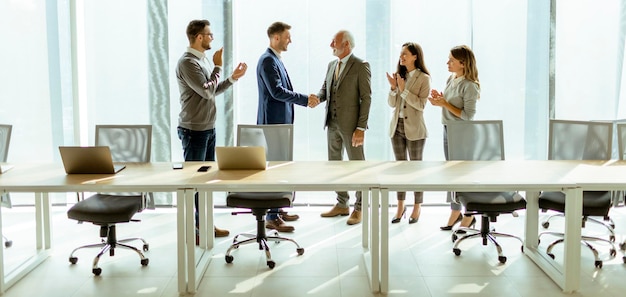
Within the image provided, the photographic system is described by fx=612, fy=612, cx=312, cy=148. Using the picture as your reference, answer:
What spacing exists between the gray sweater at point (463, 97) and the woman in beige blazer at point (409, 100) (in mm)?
210

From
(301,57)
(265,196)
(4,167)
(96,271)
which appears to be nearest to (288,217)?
(265,196)

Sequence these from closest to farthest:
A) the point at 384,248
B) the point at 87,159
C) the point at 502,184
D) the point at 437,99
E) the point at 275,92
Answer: the point at 502,184, the point at 384,248, the point at 87,159, the point at 437,99, the point at 275,92

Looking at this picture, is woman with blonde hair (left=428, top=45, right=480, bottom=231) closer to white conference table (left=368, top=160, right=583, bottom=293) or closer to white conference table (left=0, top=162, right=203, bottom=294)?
white conference table (left=368, top=160, right=583, bottom=293)

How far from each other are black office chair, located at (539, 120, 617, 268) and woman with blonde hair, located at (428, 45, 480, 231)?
2.29 feet

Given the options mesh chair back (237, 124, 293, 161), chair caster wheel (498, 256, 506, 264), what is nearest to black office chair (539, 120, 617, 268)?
chair caster wheel (498, 256, 506, 264)

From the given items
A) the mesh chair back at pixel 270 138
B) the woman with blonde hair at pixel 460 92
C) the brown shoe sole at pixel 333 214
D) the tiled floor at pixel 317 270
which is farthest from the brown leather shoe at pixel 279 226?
the woman with blonde hair at pixel 460 92

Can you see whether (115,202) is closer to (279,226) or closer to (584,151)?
(279,226)

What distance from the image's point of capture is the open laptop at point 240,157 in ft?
13.5

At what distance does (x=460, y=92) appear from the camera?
5281 mm

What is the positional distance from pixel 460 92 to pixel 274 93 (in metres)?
1.62

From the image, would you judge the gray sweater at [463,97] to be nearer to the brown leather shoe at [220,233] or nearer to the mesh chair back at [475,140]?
the mesh chair back at [475,140]

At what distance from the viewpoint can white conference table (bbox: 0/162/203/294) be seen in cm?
372

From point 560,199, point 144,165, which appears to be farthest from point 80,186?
point 560,199

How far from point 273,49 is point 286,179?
2.01 meters
